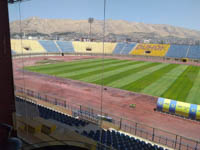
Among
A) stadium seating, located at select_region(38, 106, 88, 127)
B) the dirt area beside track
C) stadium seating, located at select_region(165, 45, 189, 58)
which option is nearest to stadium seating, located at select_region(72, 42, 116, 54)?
stadium seating, located at select_region(165, 45, 189, 58)

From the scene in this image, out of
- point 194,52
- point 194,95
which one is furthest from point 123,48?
point 194,95

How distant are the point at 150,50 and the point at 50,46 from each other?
34359 mm

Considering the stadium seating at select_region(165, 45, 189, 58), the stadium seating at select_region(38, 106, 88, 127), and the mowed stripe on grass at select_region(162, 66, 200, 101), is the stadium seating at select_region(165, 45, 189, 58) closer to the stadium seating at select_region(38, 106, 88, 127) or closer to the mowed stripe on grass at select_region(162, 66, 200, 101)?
the mowed stripe on grass at select_region(162, 66, 200, 101)

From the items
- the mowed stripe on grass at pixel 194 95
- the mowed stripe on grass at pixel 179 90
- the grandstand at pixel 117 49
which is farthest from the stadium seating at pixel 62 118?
the grandstand at pixel 117 49

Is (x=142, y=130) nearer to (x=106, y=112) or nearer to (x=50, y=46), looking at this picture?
(x=106, y=112)

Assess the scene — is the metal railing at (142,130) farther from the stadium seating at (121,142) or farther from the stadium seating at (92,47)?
the stadium seating at (92,47)

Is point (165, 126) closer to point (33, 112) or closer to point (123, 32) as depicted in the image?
point (33, 112)

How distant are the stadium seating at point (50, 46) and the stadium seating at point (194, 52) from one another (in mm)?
41711

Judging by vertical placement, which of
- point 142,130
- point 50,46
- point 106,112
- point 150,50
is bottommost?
point 106,112

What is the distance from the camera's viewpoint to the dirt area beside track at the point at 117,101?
41.8ft

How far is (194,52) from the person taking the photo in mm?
A: 54812

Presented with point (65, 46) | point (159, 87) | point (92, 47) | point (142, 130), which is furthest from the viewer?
point (92, 47)

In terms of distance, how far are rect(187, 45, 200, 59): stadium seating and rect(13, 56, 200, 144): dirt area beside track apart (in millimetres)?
41130

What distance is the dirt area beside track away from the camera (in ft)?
41.8
